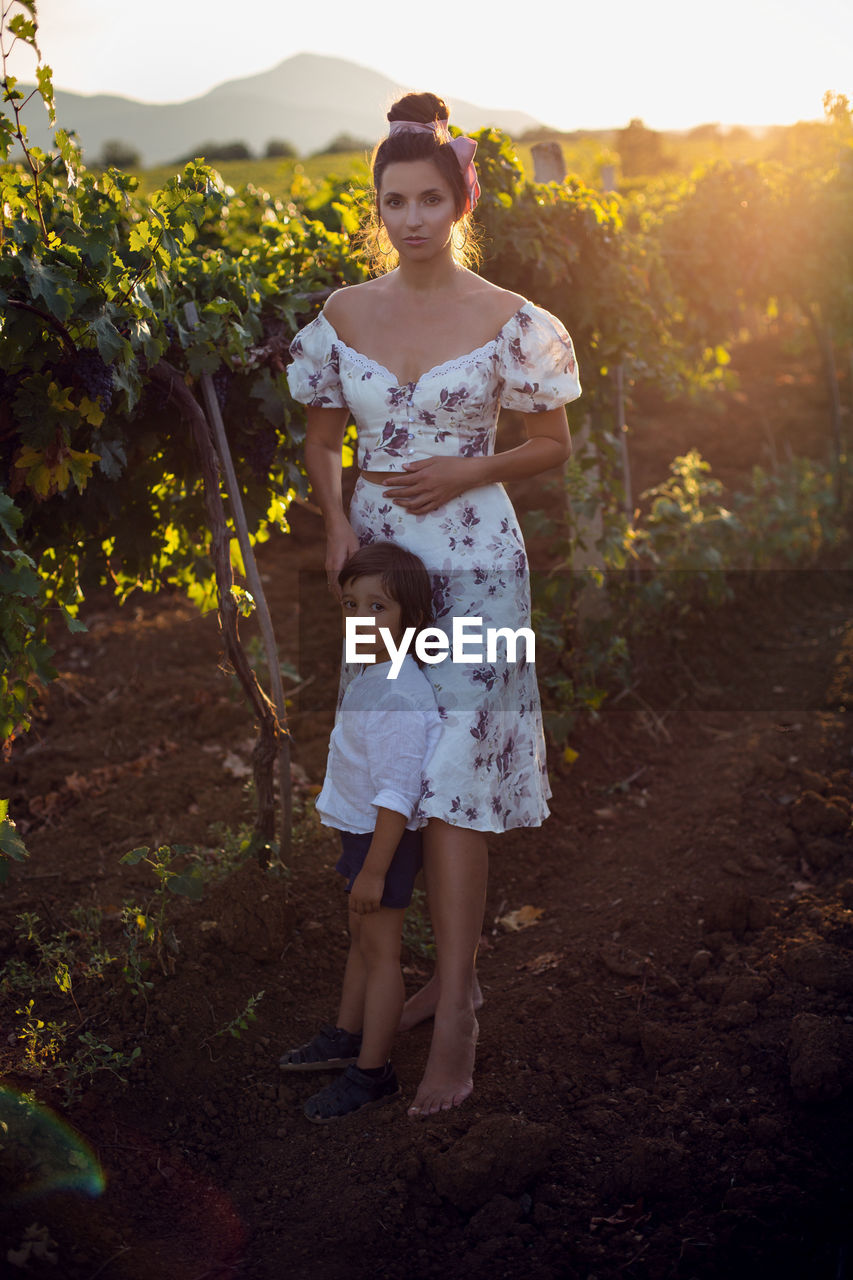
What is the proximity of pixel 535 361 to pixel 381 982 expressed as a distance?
4.72 ft

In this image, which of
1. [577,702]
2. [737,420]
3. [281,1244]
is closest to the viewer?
[281,1244]

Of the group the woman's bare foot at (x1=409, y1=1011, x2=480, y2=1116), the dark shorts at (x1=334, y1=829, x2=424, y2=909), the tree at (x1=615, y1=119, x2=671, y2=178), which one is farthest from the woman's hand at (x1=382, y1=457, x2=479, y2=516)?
the tree at (x1=615, y1=119, x2=671, y2=178)

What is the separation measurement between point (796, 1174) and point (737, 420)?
27.3ft

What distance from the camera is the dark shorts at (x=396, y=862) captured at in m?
2.33

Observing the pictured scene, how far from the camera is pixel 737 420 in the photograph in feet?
31.2

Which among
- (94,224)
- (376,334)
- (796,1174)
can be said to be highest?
(94,224)

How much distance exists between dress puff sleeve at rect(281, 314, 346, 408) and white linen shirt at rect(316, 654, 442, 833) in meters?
0.69

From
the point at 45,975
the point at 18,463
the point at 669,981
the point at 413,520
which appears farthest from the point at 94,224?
the point at 669,981

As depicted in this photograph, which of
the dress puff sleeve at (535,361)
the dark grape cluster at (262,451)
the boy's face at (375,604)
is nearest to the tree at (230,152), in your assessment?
the dark grape cluster at (262,451)

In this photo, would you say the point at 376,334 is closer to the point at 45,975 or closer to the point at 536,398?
the point at 536,398

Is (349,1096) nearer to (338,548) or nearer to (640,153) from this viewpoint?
(338,548)

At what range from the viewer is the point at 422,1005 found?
2740 millimetres

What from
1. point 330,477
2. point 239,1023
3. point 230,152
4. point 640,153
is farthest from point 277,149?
point 239,1023

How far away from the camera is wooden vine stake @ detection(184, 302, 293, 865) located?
2898 mm
